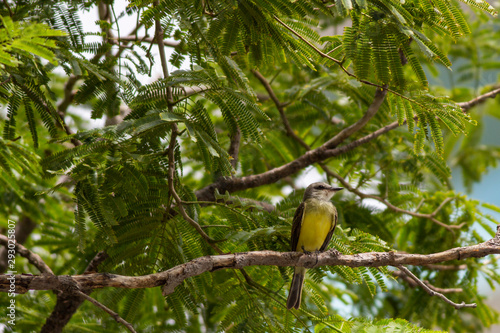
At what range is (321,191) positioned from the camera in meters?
5.77

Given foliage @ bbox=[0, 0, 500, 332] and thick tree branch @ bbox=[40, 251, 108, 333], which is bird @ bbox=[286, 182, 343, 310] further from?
thick tree branch @ bbox=[40, 251, 108, 333]

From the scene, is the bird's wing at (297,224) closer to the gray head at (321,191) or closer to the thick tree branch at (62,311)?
the gray head at (321,191)

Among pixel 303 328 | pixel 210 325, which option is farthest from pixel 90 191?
pixel 210 325

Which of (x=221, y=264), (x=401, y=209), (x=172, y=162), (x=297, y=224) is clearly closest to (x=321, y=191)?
(x=297, y=224)

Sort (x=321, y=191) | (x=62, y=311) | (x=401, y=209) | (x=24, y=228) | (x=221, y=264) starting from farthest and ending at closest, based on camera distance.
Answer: (x=24, y=228) → (x=401, y=209) → (x=321, y=191) → (x=62, y=311) → (x=221, y=264)

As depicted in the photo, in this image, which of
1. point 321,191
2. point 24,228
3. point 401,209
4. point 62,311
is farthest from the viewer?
point 24,228

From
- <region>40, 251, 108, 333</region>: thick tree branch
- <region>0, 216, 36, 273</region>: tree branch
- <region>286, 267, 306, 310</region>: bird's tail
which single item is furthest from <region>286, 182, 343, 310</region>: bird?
<region>0, 216, 36, 273</region>: tree branch

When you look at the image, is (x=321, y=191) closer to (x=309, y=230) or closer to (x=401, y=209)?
(x=309, y=230)

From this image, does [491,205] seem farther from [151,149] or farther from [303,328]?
[151,149]

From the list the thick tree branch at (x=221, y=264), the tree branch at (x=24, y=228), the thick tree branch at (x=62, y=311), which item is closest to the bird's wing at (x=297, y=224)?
the thick tree branch at (x=221, y=264)

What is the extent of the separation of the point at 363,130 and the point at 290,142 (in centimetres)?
112

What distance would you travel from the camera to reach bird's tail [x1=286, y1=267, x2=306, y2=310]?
465cm

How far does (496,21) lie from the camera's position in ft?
29.9

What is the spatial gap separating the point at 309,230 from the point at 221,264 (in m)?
1.56
